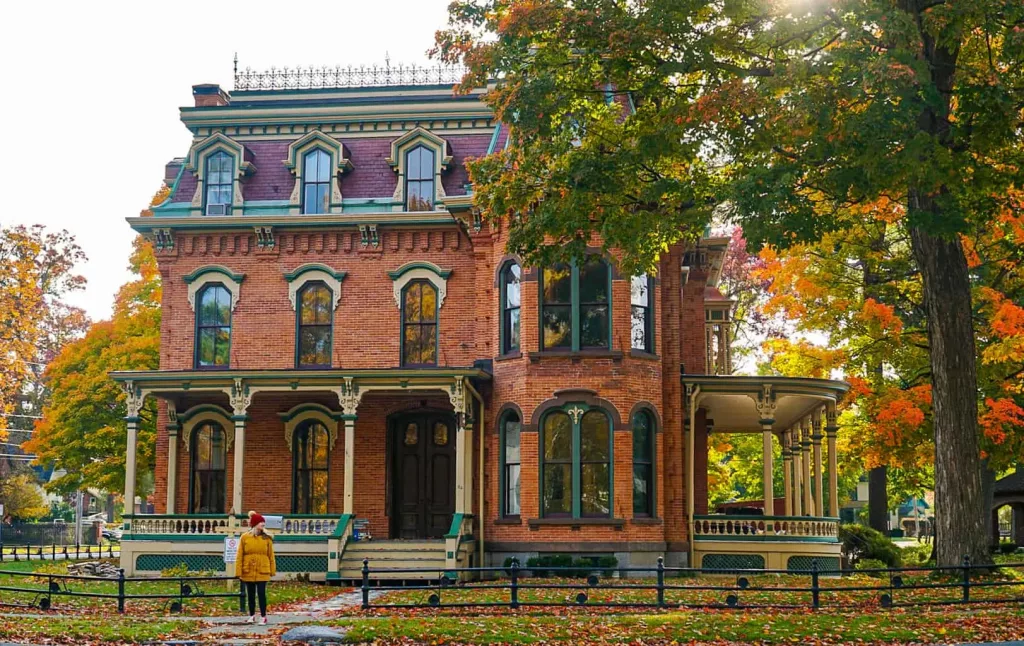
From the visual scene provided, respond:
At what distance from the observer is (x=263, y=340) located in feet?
99.5

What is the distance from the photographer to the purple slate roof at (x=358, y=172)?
30.8 metres

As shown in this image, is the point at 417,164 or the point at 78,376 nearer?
the point at 417,164

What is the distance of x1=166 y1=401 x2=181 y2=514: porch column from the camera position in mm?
29906

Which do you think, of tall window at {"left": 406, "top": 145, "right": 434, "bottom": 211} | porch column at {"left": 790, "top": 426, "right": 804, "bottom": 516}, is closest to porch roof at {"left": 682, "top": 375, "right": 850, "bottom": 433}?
porch column at {"left": 790, "top": 426, "right": 804, "bottom": 516}

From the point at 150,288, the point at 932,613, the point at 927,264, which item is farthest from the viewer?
the point at 150,288

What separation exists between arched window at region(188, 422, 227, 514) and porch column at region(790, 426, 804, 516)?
48.3 ft

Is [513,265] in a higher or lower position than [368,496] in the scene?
higher

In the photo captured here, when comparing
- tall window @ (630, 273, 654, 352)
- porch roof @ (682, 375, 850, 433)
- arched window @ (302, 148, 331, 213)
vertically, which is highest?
arched window @ (302, 148, 331, 213)

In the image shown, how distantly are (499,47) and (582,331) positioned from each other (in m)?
8.36

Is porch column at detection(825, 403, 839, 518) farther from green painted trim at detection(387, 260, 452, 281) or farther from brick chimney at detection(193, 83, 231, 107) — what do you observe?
brick chimney at detection(193, 83, 231, 107)

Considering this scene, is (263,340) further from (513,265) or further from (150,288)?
(150,288)

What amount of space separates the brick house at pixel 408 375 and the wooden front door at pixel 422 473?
0.05 m

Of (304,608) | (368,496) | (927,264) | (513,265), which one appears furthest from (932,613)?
(368,496)

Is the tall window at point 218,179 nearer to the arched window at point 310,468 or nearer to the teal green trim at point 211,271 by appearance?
the teal green trim at point 211,271
